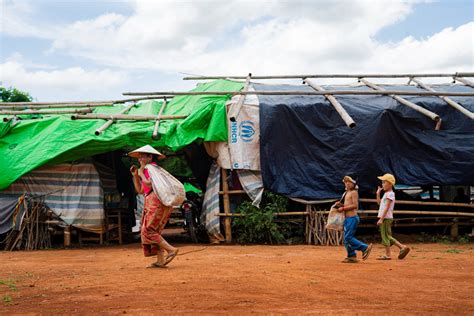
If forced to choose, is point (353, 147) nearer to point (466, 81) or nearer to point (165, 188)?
point (466, 81)

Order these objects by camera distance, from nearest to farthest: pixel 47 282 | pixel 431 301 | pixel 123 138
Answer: pixel 431 301
pixel 47 282
pixel 123 138

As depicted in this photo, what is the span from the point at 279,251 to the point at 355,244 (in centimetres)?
224

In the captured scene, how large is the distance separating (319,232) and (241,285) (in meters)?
5.81

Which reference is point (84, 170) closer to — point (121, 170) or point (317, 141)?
point (121, 170)

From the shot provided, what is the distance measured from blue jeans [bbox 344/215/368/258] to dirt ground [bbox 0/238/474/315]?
0.91ft

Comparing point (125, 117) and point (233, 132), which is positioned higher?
point (125, 117)

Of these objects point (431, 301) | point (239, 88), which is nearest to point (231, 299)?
point (431, 301)

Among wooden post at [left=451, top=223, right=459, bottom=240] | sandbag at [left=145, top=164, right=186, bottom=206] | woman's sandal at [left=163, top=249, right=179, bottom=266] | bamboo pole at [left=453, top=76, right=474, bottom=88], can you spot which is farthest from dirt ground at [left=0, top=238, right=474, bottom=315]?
bamboo pole at [left=453, top=76, right=474, bottom=88]

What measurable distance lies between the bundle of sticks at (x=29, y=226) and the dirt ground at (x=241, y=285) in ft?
6.83

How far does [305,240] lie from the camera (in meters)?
11.6

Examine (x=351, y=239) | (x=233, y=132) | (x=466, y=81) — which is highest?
(x=466, y=81)

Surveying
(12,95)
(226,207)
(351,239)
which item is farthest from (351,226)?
(12,95)

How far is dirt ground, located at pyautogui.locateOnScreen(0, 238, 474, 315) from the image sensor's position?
482 centimetres

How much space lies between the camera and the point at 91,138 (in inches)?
439
